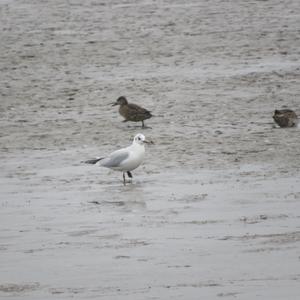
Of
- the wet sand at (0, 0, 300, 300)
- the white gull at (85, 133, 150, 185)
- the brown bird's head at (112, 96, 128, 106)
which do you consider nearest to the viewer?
the wet sand at (0, 0, 300, 300)

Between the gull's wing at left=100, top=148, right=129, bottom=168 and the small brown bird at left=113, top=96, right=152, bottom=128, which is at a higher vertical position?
the gull's wing at left=100, top=148, right=129, bottom=168

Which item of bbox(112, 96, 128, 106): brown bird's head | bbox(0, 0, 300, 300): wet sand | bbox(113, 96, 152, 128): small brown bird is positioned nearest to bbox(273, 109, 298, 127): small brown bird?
bbox(0, 0, 300, 300): wet sand

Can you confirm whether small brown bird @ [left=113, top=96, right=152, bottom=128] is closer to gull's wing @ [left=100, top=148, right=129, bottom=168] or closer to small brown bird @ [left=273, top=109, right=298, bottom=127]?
small brown bird @ [left=273, top=109, right=298, bottom=127]

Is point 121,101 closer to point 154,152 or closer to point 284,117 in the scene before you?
point 154,152

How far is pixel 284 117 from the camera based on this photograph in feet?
52.9

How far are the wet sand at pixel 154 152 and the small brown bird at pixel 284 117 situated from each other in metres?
0.14

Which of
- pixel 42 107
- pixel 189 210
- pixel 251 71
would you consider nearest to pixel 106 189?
pixel 189 210

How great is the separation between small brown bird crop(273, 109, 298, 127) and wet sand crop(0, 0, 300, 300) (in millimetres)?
140

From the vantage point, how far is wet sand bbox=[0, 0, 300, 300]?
954 centimetres

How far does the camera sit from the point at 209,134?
637 inches

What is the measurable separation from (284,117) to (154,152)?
2015 mm

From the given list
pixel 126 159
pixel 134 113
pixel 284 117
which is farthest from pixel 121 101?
pixel 126 159

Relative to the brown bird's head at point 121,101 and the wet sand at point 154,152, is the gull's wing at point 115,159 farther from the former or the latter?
the brown bird's head at point 121,101

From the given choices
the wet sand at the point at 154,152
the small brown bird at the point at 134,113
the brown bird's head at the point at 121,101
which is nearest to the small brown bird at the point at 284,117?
the wet sand at the point at 154,152
